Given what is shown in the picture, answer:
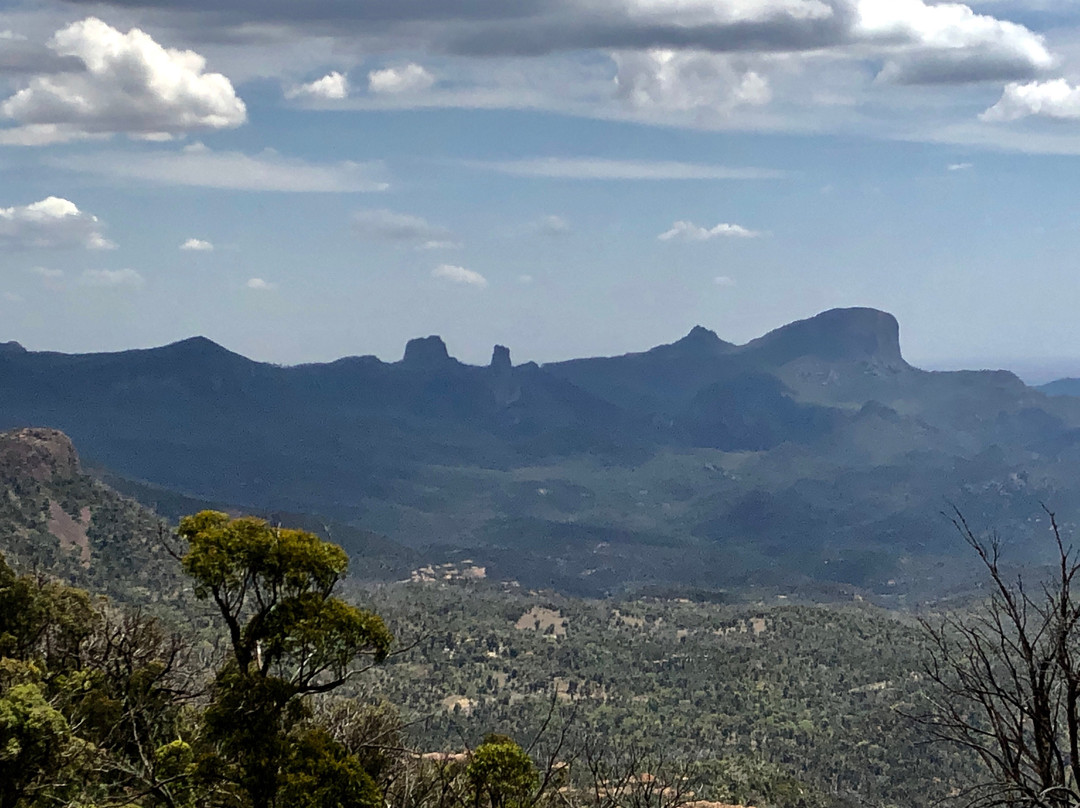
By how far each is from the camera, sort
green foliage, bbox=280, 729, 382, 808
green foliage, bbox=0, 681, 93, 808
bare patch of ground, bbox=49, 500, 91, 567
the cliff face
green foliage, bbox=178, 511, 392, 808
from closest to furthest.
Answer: green foliage, bbox=280, 729, 382, 808, green foliage, bbox=178, 511, 392, 808, green foliage, bbox=0, 681, 93, 808, bare patch of ground, bbox=49, 500, 91, 567, the cliff face

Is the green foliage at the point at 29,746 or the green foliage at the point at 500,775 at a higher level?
the green foliage at the point at 29,746

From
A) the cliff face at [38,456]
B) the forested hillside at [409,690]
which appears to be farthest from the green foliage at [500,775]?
the cliff face at [38,456]

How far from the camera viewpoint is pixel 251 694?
60.7 ft

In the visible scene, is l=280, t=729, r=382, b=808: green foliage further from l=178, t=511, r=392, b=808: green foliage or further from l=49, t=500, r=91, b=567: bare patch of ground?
l=49, t=500, r=91, b=567: bare patch of ground

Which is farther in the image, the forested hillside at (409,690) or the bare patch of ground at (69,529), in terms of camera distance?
the bare patch of ground at (69,529)

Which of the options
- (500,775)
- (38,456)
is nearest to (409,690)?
(38,456)

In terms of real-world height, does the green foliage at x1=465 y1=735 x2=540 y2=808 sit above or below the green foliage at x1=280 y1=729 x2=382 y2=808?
below

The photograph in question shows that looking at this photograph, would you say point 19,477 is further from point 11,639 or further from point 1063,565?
→ point 1063,565

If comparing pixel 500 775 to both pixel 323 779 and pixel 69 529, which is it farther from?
pixel 69 529

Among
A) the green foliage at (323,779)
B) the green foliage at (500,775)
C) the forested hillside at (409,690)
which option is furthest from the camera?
the green foliage at (500,775)

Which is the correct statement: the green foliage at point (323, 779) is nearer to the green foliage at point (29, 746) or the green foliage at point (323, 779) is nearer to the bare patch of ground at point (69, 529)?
the green foliage at point (29, 746)

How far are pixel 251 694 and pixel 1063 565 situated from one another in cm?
1407

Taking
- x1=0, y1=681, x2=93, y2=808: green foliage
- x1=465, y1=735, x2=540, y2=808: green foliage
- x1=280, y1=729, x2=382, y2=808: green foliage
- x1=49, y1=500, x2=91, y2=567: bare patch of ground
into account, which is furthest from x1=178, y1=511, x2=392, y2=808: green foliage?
x1=49, y1=500, x2=91, y2=567: bare patch of ground

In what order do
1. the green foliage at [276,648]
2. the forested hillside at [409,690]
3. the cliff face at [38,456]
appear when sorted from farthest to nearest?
the cliff face at [38,456] → the forested hillside at [409,690] → the green foliage at [276,648]
